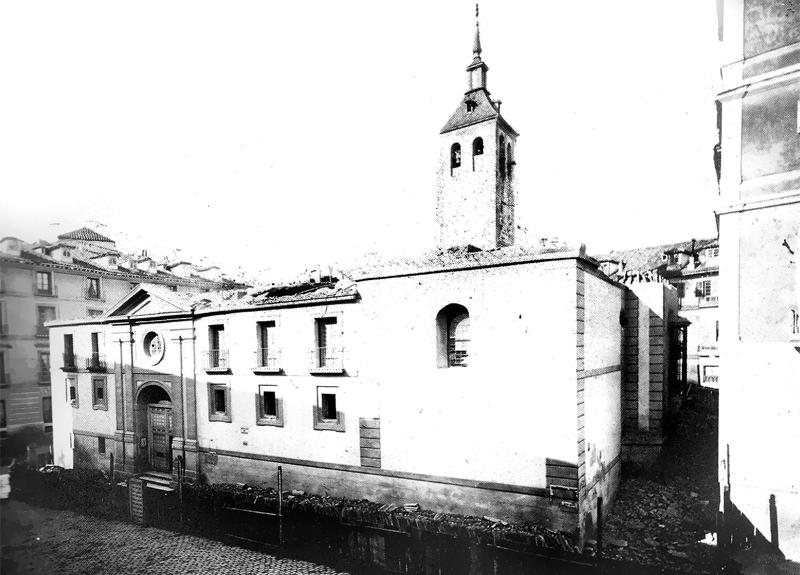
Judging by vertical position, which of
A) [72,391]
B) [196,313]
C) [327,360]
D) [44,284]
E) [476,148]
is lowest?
[72,391]

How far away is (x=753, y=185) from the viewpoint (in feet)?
31.7

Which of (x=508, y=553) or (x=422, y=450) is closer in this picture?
(x=508, y=553)

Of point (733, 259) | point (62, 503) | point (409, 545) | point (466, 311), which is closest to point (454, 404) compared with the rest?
point (466, 311)

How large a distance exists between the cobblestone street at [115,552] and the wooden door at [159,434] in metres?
3.01

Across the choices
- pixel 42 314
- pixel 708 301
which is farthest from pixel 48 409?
pixel 708 301

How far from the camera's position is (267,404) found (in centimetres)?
1589

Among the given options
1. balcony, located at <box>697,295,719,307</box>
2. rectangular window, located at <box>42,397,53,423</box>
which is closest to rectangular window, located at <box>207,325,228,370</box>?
rectangular window, located at <box>42,397,53,423</box>

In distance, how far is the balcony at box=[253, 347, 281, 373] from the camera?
1539 centimetres

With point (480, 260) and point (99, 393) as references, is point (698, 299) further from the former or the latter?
point (99, 393)

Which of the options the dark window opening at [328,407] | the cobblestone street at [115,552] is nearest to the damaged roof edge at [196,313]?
the dark window opening at [328,407]

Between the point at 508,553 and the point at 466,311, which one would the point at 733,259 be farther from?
the point at 508,553

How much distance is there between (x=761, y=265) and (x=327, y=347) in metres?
11.6

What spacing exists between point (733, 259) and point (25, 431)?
16418mm

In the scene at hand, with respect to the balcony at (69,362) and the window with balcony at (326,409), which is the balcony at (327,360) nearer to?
the window with balcony at (326,409)
